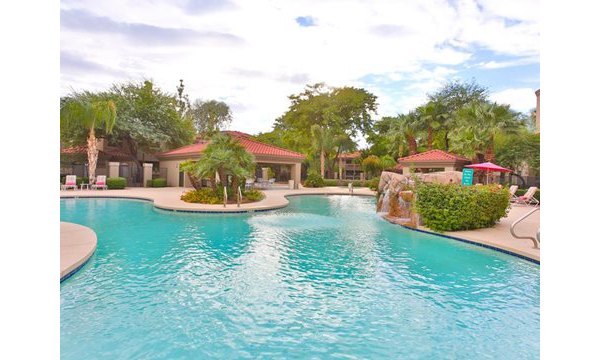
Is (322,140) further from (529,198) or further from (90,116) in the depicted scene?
(90,116)

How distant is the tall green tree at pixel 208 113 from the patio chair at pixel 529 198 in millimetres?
55140

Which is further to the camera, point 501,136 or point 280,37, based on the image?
point 501,136

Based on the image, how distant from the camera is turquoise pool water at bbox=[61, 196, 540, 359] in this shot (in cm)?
432

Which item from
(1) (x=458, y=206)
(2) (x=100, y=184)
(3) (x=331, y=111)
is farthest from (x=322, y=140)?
(1) (x=458, y=206)

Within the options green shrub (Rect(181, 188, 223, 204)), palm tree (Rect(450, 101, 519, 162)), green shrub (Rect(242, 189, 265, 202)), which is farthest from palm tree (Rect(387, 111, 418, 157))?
green shrub (Rect(181, 188, 223, 204))

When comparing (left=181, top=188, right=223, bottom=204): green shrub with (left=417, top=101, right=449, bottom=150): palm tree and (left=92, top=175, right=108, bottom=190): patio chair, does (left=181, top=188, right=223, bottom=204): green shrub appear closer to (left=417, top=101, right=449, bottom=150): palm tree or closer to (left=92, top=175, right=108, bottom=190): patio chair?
(left=92, top=175, right=108, bottom=190): patio chair

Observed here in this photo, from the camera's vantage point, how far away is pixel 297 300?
18.8 ft

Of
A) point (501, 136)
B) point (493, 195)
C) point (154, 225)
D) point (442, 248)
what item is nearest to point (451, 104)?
point (501, 136)

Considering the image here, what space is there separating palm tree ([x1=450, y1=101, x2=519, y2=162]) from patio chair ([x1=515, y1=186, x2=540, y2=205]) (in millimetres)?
5086

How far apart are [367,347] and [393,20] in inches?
407

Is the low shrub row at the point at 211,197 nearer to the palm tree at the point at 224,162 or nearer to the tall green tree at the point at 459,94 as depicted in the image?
→ the palm tree at the point at 224,162

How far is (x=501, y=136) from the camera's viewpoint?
24.0m
